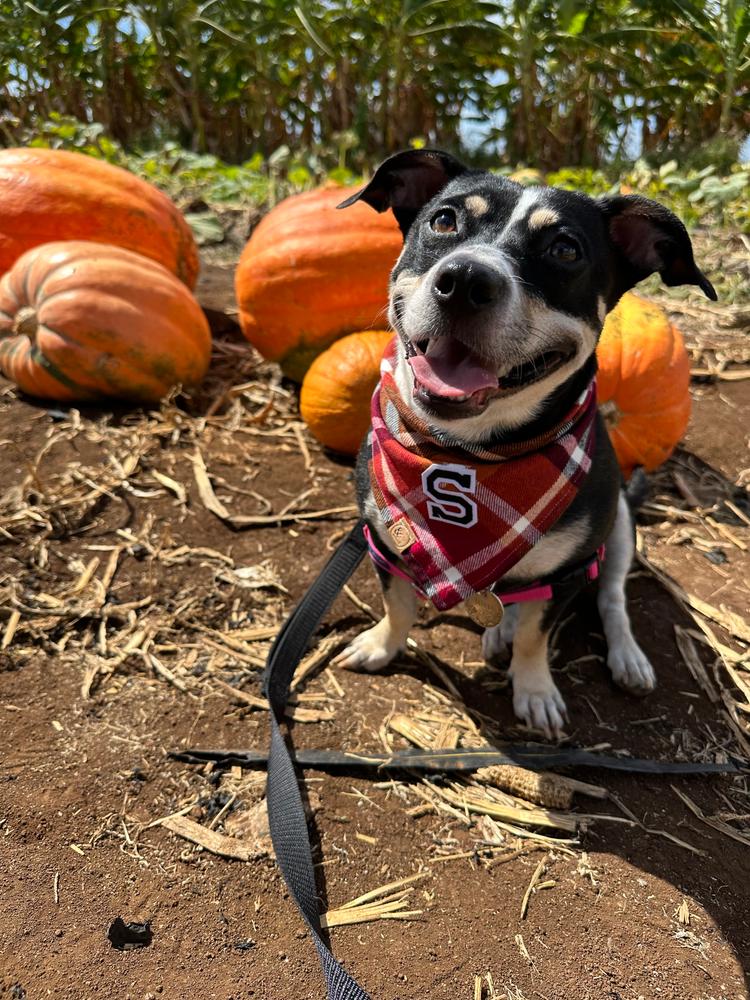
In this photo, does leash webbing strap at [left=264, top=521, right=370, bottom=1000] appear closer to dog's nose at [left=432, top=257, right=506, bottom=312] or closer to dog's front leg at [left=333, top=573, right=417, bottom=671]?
dog's front leg at [left=333, top=573, right=417, bottom=671]

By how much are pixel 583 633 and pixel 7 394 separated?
3470mm

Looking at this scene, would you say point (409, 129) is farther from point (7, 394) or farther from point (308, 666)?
point (308, 666)

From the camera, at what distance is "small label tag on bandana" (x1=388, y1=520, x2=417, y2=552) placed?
253 centimetres

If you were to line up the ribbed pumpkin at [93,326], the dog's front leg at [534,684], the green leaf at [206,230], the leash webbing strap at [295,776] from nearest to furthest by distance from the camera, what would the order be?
the leash webbing strap at [295,776]
the dog's front leg at [534,684]
the ribbed pumpkin at [93,326]
the green leaf at [206,230]

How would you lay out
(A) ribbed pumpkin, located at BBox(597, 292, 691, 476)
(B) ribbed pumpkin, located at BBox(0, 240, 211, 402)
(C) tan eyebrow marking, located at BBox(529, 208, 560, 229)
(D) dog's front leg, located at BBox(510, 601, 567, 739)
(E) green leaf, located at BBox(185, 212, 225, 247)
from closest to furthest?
(C) tan eyebrow marking, located at BBox(529, 208, 560, 229)
(D) dog's front leg, located at BBox(510, 601, 567, 739)
(A) ribbed pumpkin, located at BBox(597, 292, 691, 476)
(B) ribbed pumpkin, located at BBox(0, 240, 211, 402)
(E) green leaf, located at BBox(185, 212, 225, 247)

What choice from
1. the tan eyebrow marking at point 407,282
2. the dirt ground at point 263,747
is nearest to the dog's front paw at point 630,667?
the dirt ground at point 263,747

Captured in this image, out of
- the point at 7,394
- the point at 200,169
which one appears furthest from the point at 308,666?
the point at 200,169

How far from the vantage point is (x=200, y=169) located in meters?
7.84

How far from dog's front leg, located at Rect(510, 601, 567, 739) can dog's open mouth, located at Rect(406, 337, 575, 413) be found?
3.02ft

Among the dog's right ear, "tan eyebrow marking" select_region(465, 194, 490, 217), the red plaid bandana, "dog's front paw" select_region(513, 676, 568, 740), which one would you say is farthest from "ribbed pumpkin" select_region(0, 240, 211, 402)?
"dog's front paw" select_region(513, 676, 568, 740)

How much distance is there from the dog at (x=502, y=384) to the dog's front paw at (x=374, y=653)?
235 mm

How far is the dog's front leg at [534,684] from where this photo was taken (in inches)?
105

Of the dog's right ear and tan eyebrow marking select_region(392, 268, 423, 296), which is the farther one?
the dog's right ear

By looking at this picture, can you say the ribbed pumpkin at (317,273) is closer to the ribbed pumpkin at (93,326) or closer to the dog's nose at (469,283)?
the ribbed pumpkin at (93,326)
